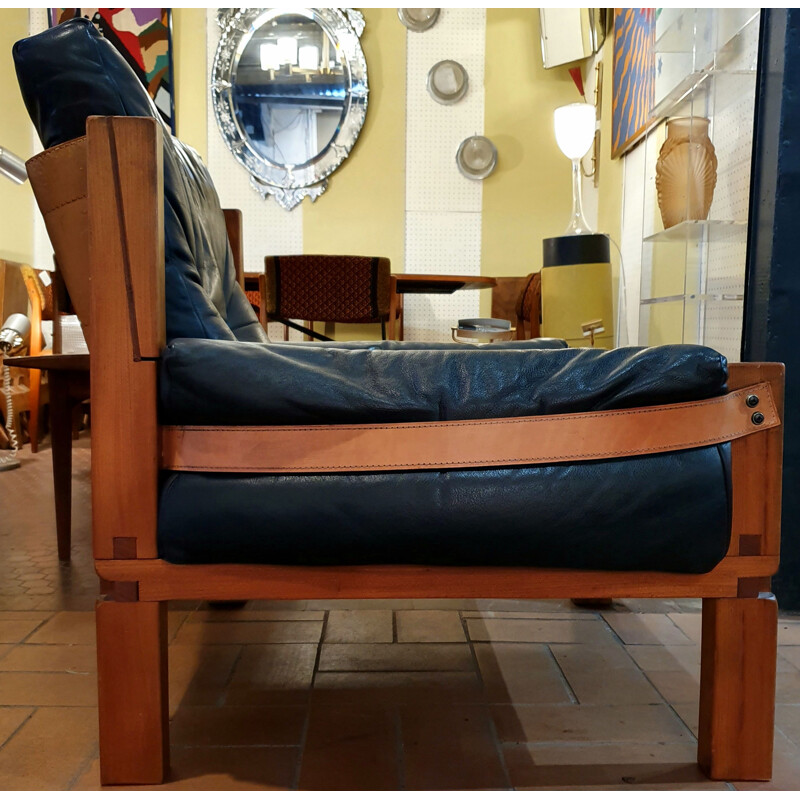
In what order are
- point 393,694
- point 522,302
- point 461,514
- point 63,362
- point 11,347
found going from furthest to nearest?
point 522,302 → point 11,347 → point 63,362 → point 393,694 → point 461,514

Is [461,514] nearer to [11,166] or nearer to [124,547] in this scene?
[124,547]

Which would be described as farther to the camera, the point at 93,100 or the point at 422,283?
the point at 422,283

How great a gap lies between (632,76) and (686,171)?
5.04 feet

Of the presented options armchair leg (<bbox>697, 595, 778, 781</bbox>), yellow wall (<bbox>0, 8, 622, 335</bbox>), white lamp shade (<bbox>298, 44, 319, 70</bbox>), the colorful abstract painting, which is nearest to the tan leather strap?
armchair leg (<bbox>697, 595, 778, 781</bbox>)

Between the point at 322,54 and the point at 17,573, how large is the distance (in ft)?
13.2

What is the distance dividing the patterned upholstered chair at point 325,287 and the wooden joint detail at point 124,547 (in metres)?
2.64

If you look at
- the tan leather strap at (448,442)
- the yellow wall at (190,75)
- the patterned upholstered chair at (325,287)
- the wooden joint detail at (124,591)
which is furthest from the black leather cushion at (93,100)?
the yellow wall at (190,75)

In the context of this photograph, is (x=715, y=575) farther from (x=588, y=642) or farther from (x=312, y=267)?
(x=312, y=267)

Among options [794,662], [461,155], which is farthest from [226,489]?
[461,155]

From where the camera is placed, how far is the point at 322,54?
464 centimetres

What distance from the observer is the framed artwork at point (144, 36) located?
4578mm

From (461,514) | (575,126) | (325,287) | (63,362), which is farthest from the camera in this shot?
(575,126)

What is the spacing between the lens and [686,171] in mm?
2475

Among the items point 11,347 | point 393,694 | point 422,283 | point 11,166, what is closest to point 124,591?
point 393,694
